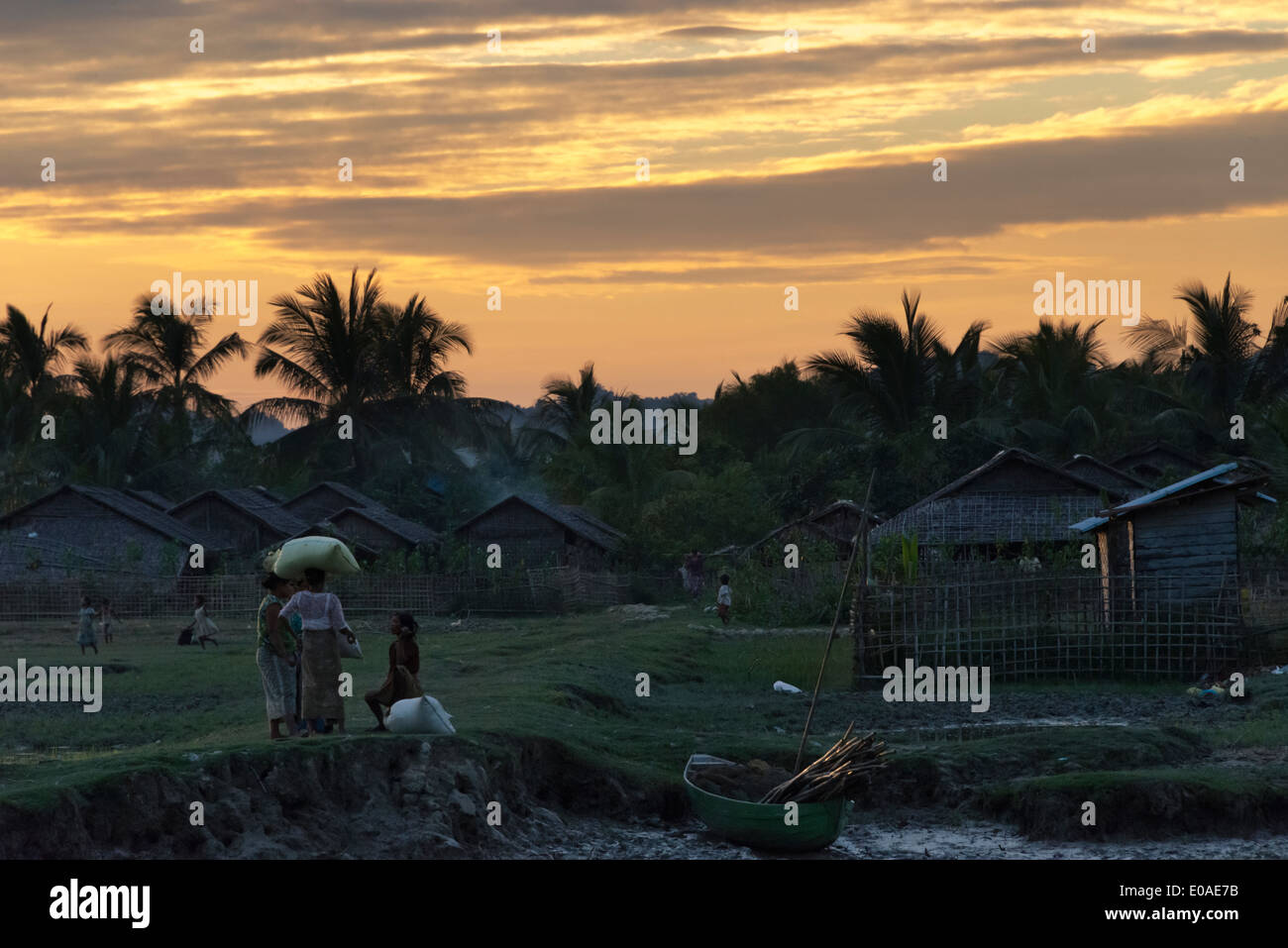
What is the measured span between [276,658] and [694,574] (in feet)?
91.1

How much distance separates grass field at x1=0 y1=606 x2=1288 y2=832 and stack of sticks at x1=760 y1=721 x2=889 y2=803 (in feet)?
5.47

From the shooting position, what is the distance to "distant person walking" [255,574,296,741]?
39.1 feet

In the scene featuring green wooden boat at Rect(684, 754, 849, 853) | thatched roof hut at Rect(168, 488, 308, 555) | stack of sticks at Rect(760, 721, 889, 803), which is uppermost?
thatched roof hut at Rect(168, 488, 308, 555)

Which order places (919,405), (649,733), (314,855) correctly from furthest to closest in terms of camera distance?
(919,405), (649,733), (314,855)

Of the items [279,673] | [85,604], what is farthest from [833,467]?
[279,673]

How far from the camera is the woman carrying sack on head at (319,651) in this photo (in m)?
11.9

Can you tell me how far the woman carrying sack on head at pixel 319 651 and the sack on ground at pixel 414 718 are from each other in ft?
1.45

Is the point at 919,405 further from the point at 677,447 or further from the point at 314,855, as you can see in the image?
the point at 314,855

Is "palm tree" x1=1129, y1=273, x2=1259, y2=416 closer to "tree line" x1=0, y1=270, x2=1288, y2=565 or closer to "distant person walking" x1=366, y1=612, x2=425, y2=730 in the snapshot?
"tree line" x1=0, y1=270, x2=1288, y2=565

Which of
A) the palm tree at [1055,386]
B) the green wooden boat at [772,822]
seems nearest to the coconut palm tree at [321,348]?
the palm tree at [1055,386]

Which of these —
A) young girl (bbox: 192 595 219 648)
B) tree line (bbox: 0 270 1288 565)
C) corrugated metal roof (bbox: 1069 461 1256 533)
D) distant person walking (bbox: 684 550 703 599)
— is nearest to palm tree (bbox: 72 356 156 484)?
tree line (bbox: 0 270 1288 565)

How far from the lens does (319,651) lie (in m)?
11.9

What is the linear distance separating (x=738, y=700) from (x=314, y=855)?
9.18 meters
